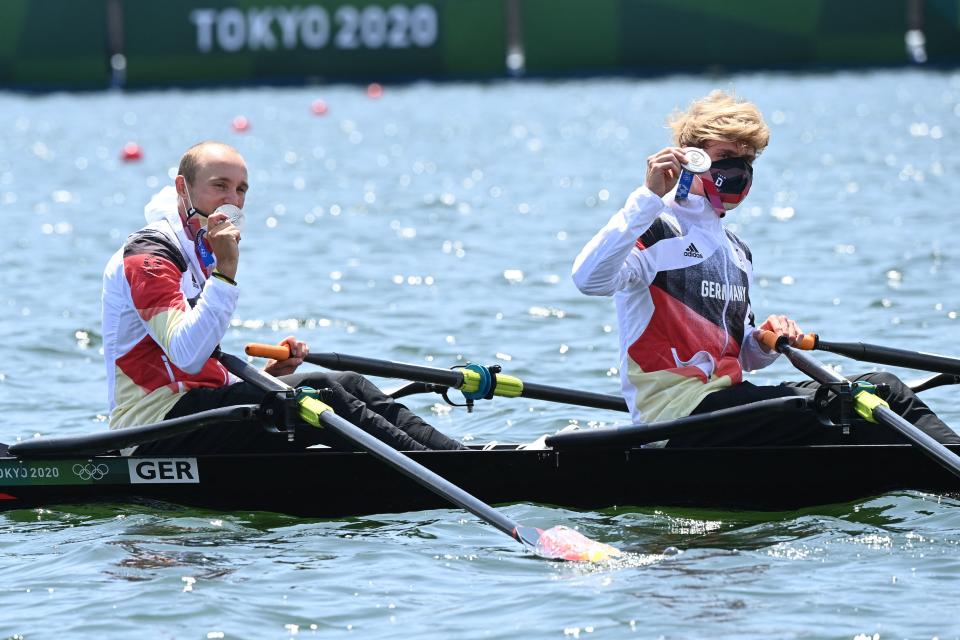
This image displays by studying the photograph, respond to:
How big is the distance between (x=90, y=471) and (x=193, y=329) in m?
1.07

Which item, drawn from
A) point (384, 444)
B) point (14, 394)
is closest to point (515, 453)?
point (384, 444)

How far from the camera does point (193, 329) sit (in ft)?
21.2

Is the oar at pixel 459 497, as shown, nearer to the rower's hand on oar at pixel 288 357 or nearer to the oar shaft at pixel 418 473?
the oar shaft at pixel 418 473

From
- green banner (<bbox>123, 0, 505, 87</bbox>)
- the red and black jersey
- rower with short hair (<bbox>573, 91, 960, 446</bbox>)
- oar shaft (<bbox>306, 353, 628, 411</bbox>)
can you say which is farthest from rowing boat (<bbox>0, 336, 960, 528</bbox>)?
green banner (<bbox>123, 0, 505, 87</bbox>)

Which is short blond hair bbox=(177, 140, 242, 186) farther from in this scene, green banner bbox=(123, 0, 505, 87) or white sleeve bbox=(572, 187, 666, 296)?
green banner bbox=(123, 0, 505, 87)

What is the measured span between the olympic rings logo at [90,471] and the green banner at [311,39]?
105 ft

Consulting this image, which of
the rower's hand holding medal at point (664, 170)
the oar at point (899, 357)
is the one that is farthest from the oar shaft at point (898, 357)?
the rower's hand holding medal at point (664, 170)

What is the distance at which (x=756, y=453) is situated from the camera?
6.79 m

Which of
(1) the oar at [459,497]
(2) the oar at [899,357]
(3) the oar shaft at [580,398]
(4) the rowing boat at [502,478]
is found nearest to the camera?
(1) the oar at [459,497]

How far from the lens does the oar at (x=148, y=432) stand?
21.8 feet

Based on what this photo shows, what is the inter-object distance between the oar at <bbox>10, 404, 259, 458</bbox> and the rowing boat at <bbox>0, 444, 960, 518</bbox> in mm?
211

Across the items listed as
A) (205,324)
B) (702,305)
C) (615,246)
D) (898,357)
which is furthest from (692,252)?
(205,324)

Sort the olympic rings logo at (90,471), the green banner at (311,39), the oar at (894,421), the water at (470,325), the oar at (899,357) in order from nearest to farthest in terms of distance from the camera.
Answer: the water at (470,325), the oar at (894,421), the olympic rings logo at (90,471), the oar at (899,357), the green banner at (311,39)

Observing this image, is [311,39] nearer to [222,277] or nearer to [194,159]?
[194,159]
